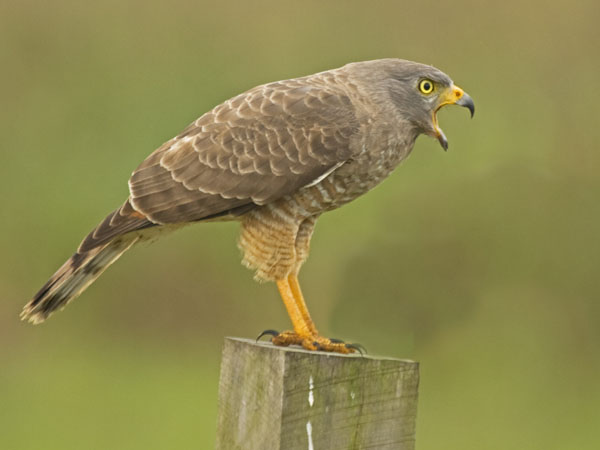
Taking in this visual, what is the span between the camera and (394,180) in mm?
8312

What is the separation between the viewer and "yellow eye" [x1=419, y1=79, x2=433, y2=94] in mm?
3895

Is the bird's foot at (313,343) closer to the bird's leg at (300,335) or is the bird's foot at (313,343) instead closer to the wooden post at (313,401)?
the bird's leg at (300,335)

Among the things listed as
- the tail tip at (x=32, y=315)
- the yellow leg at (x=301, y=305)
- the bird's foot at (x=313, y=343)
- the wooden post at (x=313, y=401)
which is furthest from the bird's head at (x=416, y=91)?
the tail tip at (x=32, y=315)

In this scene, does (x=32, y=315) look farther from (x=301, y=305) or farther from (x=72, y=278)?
(x=301, y=305)

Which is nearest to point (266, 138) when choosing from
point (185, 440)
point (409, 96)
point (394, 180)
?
point (409, 96)

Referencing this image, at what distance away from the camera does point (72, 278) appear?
3.77 m

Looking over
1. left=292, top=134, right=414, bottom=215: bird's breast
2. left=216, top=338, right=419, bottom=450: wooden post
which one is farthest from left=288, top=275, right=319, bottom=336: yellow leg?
left=216, top=338, right=419, bottom=450: wooden post

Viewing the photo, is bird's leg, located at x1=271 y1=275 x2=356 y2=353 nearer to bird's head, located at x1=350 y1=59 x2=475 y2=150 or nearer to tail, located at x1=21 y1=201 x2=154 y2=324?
tail, located at x1=21 y1=201 x2=154 y2=324

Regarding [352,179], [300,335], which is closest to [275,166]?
[352,179]

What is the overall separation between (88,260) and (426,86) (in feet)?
5.16

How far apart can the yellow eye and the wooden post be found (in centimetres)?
139

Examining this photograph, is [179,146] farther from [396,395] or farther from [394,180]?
[394,180]

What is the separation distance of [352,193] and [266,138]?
42 centimetres

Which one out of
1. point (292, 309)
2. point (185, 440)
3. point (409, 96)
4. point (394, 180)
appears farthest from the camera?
point (394, 180)
